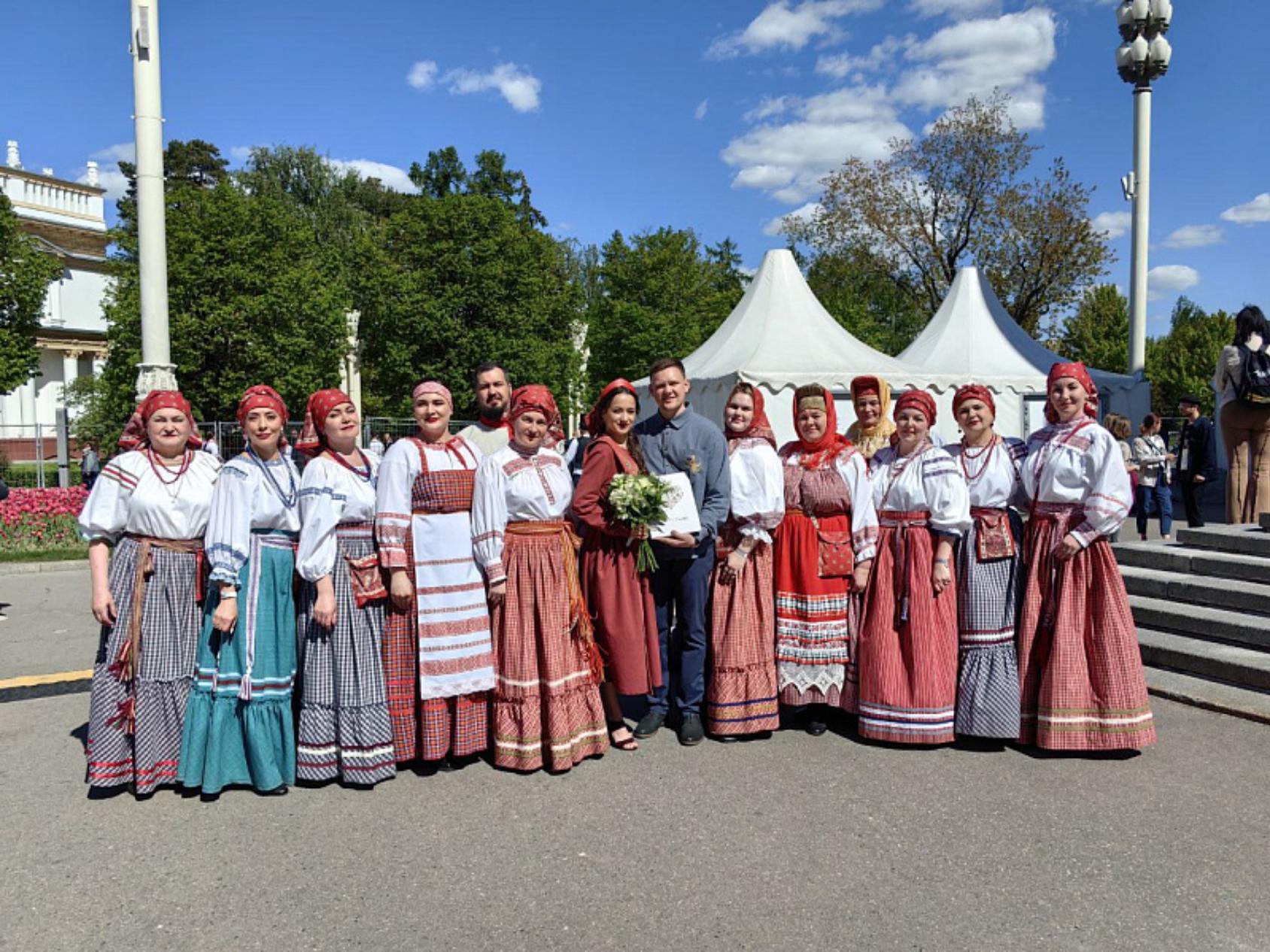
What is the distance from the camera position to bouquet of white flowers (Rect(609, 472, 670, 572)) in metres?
4.35

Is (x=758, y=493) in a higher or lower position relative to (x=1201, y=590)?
higher

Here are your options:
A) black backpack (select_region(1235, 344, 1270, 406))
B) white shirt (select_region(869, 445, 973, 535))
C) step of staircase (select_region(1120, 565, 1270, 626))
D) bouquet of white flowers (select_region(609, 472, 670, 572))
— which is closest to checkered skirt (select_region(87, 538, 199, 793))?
Result: bouquet of white flowers (select_region(609, 472, 670, 572))

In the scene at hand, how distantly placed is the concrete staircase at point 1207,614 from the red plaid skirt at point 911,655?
181cm

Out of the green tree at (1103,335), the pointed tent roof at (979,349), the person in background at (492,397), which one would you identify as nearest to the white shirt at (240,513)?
the person in background at (492,397)

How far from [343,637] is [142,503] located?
1.02 metres

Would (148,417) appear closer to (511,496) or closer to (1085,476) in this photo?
(511,496)

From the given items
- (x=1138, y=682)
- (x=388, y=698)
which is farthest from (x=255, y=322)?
(x=1138, y=682)

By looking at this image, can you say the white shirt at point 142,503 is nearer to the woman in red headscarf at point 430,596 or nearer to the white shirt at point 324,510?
the white shirt at point 324,510

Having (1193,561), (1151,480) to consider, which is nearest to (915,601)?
(1193,561)

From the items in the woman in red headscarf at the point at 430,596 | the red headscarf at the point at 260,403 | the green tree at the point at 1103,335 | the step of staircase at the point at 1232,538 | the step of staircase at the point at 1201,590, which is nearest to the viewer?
the red headscarf at the point at 260,403

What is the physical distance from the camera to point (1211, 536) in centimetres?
678

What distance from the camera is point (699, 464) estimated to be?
4664mm

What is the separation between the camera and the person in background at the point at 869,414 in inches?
195

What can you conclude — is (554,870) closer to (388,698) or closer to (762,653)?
(388,698)
